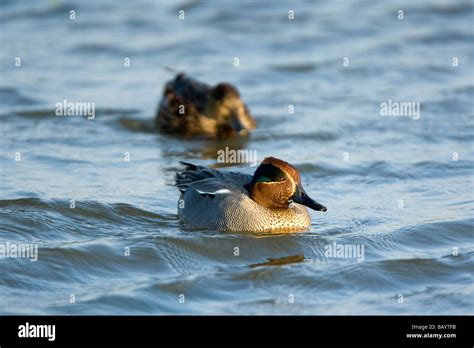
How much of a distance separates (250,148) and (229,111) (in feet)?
2.75

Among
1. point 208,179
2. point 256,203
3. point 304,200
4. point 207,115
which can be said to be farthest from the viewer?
point 207,115

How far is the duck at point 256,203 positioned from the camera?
9.99 m

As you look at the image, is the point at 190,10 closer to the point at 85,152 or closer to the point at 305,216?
the point at 85,152

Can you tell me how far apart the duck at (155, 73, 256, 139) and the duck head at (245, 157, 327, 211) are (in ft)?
14.4

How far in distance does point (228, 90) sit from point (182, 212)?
4.47m

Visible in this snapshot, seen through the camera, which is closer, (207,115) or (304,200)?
(304,200)

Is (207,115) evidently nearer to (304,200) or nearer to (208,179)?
(208,179)

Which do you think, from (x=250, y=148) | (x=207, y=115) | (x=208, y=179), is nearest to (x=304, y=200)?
(x=208, y=179)

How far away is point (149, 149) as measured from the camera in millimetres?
13758

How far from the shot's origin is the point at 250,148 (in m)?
13.9

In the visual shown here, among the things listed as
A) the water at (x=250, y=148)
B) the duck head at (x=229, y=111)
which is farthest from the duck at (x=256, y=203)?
the duck head at (x=229, y=111)

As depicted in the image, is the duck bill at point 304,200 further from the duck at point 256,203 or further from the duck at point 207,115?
the duck at point 207,115

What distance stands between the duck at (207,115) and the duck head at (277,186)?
4.40 meters

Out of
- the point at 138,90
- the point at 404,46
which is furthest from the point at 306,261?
the point at 404,46
